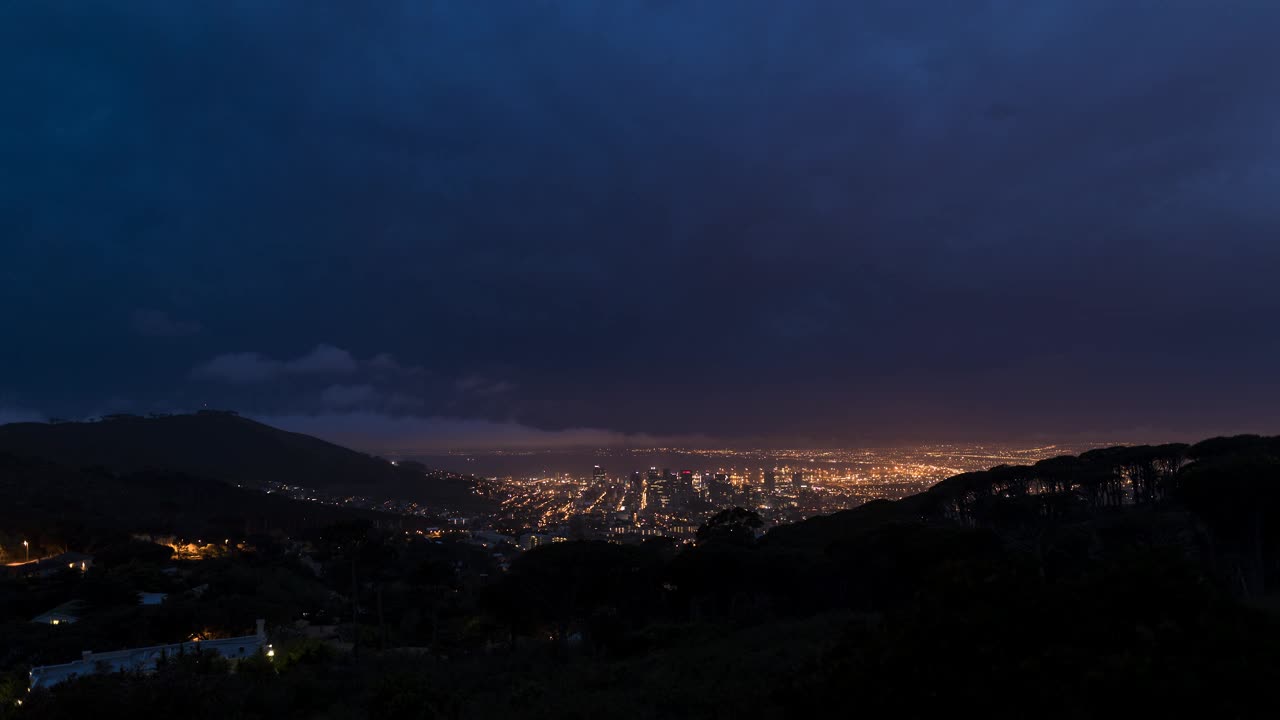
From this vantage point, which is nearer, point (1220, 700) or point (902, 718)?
point (1220, 700)

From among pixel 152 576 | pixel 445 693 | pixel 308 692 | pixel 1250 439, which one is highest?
pixel 1250 439

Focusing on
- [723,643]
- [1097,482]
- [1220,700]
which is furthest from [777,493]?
[1220,700]

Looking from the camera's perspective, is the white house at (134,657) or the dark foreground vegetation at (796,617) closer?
the dark foreground vegetation at (796,617)

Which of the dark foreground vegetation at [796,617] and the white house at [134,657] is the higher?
the dark foreground vegetation at [796,617]

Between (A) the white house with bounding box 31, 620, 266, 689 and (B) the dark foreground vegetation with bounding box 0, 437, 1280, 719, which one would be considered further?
(A) the white house with bounding box 31, 620, 266, 689

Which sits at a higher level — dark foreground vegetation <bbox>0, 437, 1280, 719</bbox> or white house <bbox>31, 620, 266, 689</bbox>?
dark foreground vegetation <bbox>0, 437, 1280, 719</bbox>

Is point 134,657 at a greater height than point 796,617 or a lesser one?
lesser

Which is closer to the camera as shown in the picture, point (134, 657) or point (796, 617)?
point (134, 657)

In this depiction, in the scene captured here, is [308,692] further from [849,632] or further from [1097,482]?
[1097,482]
